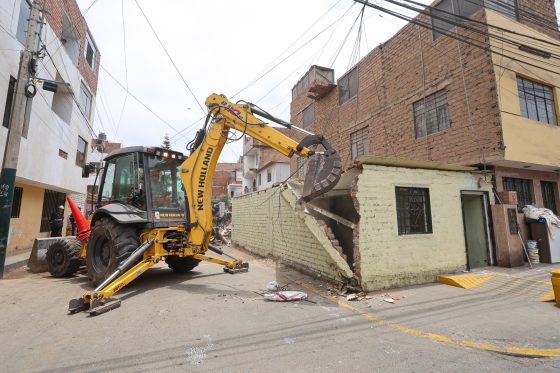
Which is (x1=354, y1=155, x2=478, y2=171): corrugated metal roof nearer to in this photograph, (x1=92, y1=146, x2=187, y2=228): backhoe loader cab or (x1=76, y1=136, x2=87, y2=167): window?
(x1=92, y1=146, x2=187, y2=228): backhoe loader cab

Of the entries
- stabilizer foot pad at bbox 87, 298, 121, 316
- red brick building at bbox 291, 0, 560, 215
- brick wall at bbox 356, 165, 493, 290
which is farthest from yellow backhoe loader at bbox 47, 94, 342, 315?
red brick building at bbox 291, 0, 560, 215

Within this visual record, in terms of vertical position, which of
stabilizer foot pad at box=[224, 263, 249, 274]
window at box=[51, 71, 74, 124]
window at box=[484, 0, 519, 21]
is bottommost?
stabilizer foot pad at box=[224, 263, 249, 274]

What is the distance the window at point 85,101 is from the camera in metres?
16.4

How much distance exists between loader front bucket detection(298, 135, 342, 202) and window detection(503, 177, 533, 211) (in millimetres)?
7739

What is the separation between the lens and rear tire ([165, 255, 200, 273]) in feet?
25.2

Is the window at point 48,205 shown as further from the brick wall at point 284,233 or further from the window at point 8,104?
the brick wall at point 284,233

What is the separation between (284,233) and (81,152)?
579 inches

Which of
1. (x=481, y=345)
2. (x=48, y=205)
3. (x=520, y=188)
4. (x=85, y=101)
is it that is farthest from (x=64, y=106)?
(x=520, y=188)

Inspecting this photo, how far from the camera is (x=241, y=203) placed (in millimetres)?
14539

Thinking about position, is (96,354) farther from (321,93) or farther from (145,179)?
(321,93)

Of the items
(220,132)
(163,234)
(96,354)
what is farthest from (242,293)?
(220,132)

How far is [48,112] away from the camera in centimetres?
1200

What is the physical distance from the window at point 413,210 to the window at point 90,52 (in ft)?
63.4

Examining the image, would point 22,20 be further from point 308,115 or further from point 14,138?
point 308,115
